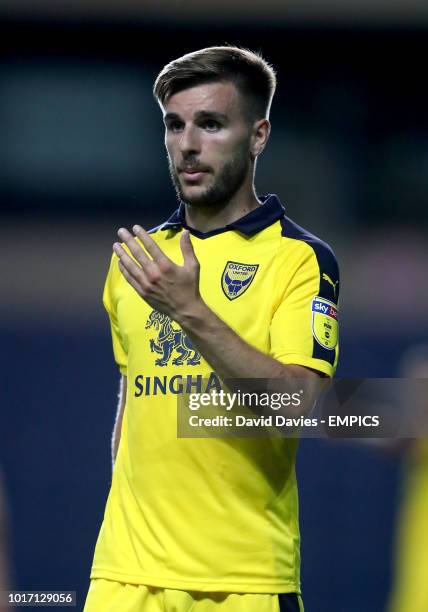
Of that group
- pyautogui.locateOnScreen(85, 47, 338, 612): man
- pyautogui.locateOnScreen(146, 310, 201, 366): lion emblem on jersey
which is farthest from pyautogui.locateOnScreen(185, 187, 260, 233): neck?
pyautogui.locateOnScreen(146, 310, 201, 366): lion emblem on jersey

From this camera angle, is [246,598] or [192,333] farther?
[246,598]

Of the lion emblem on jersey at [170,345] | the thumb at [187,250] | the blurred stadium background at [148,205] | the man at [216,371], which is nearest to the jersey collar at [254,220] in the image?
the man at [216,371]

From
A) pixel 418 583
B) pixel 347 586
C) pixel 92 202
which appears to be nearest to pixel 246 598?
pixel 418 583

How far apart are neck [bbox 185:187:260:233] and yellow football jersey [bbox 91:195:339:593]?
3cm

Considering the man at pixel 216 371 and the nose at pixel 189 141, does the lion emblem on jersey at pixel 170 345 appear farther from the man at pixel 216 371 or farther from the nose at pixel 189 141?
the nose at pixel 189 141

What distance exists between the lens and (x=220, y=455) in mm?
2266

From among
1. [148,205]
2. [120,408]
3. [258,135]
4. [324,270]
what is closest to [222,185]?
[258,135]

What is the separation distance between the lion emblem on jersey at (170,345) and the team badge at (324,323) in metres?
0.24

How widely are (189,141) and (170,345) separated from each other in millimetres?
418

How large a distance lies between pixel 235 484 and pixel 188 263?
1.58 feet

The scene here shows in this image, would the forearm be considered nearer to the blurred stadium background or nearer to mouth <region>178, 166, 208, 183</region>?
mouth <region>178, 166, 208, 183</region>

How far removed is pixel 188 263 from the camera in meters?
2.06

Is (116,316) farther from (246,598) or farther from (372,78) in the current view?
(372,78)

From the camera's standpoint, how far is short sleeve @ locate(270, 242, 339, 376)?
2240 mm
